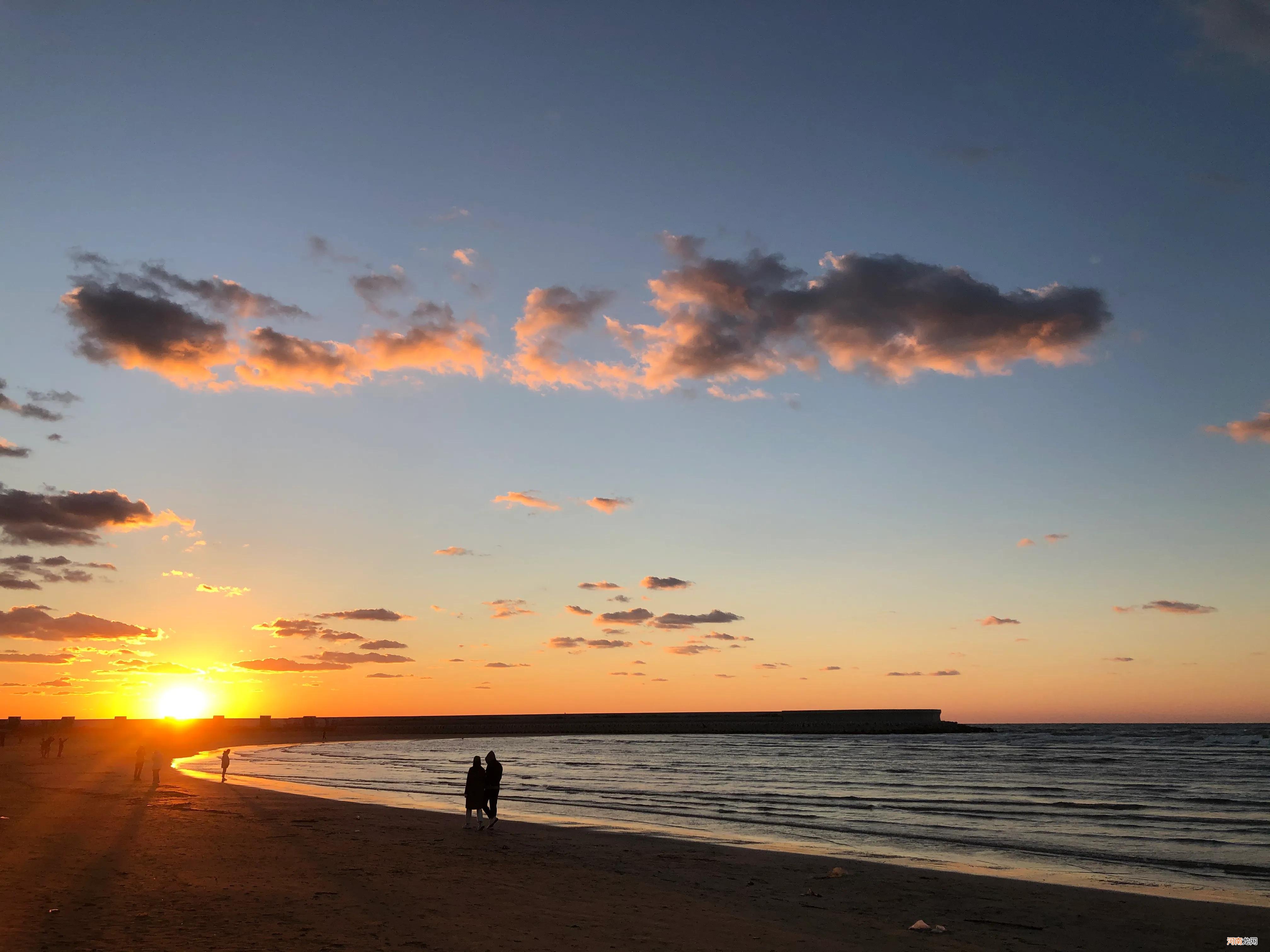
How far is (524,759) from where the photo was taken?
7925 cm

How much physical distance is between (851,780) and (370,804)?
1182 inches

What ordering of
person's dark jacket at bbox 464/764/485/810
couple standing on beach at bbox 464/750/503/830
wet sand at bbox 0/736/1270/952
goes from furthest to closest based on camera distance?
person's dark jacket at bbox 464/764/485/810 < couple standing on beach at bbox 464/750/503/830 < wet sand at bbox 0/736/1270/952

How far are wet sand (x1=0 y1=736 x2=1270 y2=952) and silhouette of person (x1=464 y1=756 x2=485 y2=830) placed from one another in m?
0.92

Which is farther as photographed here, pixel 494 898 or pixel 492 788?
pixel 492 788

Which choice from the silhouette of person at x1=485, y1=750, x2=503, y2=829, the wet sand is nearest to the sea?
the wet sand

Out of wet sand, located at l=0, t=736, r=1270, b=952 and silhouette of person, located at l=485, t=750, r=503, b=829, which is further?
silhouette of person, located at l=485, t=750, r=503, b=829

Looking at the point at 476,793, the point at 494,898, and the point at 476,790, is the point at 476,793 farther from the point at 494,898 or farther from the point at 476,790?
the point at 494,898

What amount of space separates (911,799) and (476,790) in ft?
80.3

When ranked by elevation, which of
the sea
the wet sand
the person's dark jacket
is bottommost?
the sea

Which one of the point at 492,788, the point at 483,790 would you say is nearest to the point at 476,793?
the point at 483,790

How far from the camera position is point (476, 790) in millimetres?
24953

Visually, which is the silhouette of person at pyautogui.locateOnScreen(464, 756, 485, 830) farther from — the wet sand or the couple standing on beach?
the wet sand

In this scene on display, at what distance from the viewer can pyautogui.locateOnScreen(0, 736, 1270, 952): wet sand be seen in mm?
11945

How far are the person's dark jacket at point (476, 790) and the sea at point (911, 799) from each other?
16.3 ft
